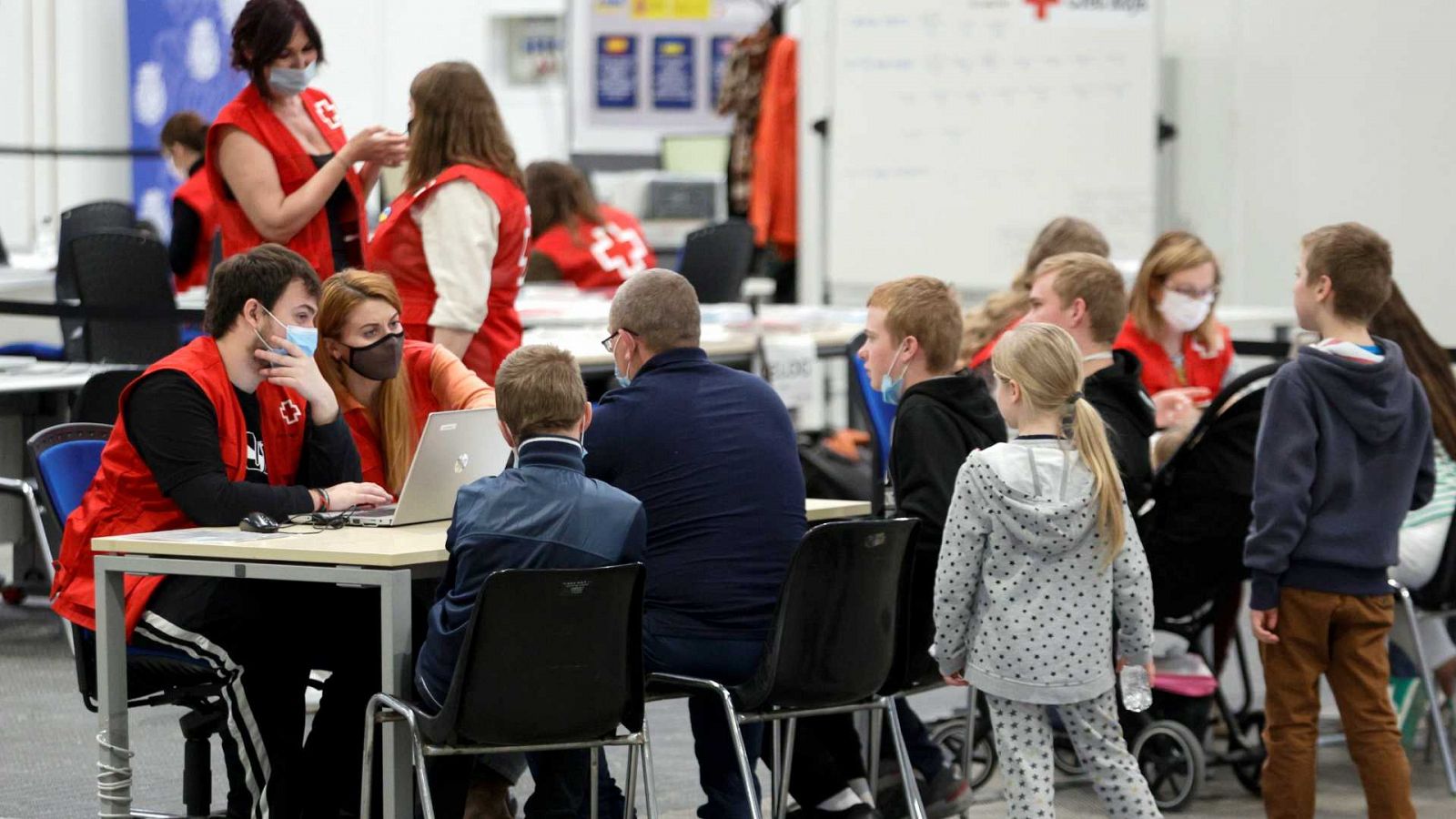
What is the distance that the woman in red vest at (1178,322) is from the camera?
4570 millimetres

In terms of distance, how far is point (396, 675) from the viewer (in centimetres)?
308

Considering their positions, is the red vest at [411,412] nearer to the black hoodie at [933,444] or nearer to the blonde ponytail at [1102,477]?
the black hoodie at [933,444]

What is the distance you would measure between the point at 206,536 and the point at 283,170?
1.50 m

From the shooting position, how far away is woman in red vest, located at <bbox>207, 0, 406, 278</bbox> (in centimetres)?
442

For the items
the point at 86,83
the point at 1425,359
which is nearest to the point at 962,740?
the point at 1425,359

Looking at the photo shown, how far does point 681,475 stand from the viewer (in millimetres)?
3285

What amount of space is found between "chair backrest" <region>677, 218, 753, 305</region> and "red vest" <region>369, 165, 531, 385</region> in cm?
312

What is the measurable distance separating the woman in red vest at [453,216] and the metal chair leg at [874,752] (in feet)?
4.73

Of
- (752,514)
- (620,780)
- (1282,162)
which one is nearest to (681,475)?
(752,514)

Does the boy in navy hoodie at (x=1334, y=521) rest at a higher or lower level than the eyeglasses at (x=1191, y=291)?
lower

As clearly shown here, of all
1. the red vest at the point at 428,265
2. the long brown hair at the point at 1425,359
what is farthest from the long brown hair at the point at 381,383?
the long brown hair at the point at 1425,359

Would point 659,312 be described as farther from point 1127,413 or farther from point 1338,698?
point 1338,698

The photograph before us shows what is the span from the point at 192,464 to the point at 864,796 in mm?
1339

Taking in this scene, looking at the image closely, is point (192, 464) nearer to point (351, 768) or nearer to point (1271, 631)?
point (351, 768)
